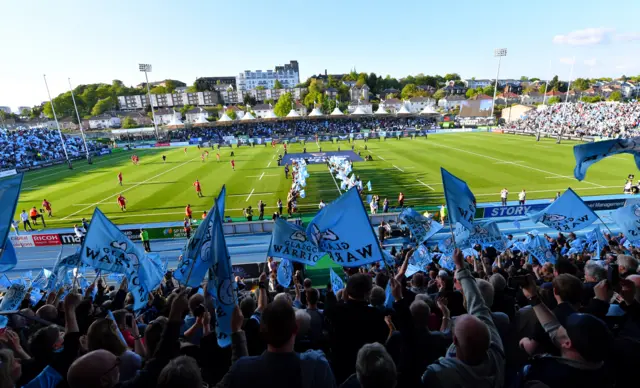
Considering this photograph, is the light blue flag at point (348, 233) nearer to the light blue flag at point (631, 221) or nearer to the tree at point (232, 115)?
the light blue flag at point (631, 221)

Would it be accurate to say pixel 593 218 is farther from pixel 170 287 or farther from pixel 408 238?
pixel 170 287

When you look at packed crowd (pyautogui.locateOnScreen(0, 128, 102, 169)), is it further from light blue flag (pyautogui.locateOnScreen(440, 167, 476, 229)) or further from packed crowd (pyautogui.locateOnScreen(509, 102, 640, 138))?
packed crowd (pyautogui.locateOnScreen(509, 102, 640, 138))

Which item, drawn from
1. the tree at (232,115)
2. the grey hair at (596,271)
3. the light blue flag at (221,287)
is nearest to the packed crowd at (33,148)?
the tree at (232,115)

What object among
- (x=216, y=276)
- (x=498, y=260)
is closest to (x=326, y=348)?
(x=216, y=276)

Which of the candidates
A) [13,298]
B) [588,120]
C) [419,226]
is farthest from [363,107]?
[13,298]

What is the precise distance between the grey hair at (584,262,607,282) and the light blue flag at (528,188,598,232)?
5.31 meters

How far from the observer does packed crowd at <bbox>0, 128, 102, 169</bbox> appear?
161 ft

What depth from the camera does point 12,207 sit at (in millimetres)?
6023

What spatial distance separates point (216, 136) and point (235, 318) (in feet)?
264

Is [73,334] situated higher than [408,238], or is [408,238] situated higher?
[73,334]

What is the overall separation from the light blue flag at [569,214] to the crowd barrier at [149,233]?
12.5 meters

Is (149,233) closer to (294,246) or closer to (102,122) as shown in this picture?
(294,246)

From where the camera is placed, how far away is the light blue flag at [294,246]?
7.37 m

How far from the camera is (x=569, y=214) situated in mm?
9906
